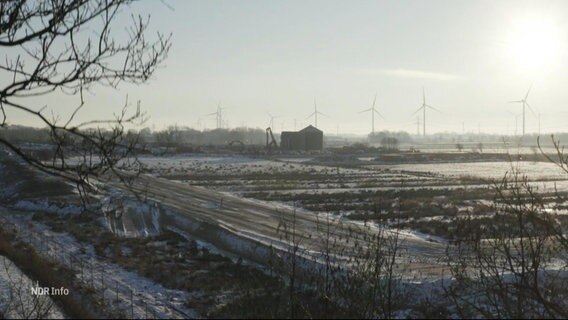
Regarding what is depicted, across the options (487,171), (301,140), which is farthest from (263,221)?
(301,140)

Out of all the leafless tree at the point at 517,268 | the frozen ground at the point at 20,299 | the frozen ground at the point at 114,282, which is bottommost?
the frozen ground at the point at 114,282

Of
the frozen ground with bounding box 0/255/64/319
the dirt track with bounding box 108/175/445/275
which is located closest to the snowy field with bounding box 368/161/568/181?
the dirt track with bounding box 108/175/445/275

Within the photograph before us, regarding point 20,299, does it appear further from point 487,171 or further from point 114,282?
point 487,171

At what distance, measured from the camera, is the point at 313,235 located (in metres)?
18.1

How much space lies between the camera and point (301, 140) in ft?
315

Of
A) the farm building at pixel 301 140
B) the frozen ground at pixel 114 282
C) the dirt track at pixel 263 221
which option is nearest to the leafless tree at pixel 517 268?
the dirt track at pixel 263 221

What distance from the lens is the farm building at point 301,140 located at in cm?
9512

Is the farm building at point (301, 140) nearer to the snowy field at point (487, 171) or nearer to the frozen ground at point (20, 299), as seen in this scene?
the snowy field at point (487, 171)

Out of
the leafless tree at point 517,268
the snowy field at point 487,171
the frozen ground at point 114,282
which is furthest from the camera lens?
the snowy field at point 487,171

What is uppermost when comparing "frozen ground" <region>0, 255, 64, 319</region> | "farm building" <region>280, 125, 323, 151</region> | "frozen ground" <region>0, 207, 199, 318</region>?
"farm building" <region>280, 125, 323, 151</region>

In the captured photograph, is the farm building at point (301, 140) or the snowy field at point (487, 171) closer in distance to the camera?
the snowy field at point (487, 171)

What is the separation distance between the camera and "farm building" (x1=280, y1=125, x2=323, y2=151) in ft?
312

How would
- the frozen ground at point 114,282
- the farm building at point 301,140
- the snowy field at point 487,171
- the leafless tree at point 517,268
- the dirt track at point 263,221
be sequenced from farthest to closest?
the farm building at point 301,140, the snowy field at point 487,171, the dirt track at point 263,221, the frozen ground at point 114,282, the leafless tree at point 517,268

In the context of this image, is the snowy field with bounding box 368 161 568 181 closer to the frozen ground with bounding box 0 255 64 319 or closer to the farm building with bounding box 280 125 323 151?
the farm building with bounding box 280 125 323 151
